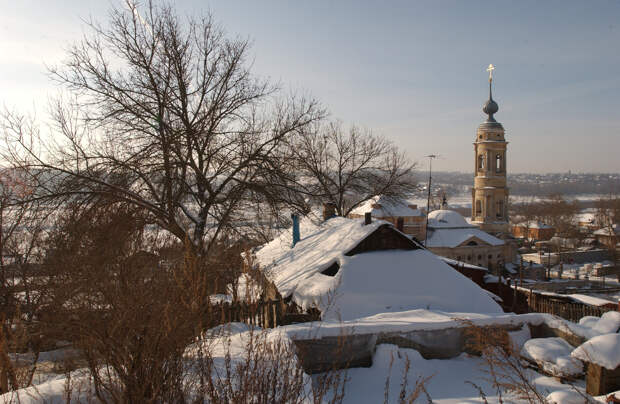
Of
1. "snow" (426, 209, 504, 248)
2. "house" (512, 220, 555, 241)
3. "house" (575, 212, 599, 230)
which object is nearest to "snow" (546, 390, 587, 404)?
"snow" (426, 209, 504, 248)

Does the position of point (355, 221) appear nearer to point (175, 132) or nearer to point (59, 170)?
point (175, 132)

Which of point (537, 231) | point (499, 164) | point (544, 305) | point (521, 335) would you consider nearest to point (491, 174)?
point (499, 164)

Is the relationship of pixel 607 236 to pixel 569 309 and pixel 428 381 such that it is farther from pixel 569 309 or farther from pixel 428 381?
pixel 428 381

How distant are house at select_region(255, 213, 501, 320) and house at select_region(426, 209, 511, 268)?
24.5m

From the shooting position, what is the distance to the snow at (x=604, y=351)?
529 centimetres

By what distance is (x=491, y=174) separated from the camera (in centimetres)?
4088

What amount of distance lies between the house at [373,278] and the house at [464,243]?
964 inches

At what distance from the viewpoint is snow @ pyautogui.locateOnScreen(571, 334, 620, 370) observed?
17.3ft

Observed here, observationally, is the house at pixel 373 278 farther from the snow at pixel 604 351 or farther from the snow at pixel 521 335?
the snow at pixel 604 351

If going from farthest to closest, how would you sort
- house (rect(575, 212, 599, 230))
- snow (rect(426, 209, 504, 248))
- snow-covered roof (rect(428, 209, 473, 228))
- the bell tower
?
house (rect(575, 212, 599, 230)), the bell tower, snow-covered roof (rect(428, 209, 473, 228)), snow (rect(426, 209, 504, 248))

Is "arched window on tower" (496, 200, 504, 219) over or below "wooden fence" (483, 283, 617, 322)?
over

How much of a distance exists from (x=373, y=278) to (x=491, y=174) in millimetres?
33754

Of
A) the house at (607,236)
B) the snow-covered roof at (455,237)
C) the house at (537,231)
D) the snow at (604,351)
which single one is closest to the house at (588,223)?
the house at (537,231)

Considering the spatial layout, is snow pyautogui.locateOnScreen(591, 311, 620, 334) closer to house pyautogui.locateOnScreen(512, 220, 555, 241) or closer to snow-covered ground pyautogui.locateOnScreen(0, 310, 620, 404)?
snow-covered ground pyautogui.locateOnScreen(0, 310, 620, 404)
